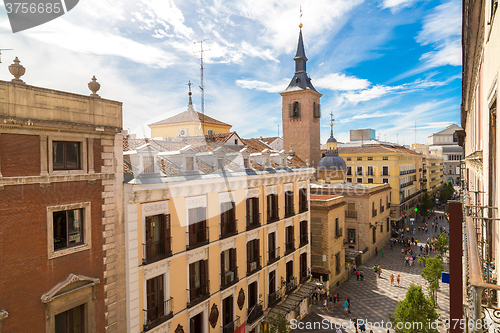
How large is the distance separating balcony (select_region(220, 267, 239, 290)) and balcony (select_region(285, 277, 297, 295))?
639 cm

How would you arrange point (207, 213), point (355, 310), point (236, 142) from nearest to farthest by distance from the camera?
point (207, 213), point (236, 142), point (355, 310)

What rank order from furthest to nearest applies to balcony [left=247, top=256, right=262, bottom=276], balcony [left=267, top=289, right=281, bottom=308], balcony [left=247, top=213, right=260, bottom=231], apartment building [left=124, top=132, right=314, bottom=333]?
balcony [left=267, top=289, right=281, bottom=308]
balcony [left=247, top=213, right=260, bottom=231]
balcony [left=247, top=256, right=262, bottom=276]
apartment building [left=124, top=132, right=314, bottom=333]

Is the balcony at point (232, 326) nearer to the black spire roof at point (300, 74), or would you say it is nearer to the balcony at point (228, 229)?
the balcony at point (228, 229)

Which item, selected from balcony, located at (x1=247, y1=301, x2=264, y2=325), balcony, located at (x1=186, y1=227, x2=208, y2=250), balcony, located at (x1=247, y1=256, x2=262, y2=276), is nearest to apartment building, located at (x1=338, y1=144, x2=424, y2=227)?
balcony, located at (x1=247, y1=256, x2=262, y2=276)

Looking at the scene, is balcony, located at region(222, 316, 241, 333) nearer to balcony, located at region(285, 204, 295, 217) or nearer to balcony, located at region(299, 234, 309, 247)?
balcony, located at region(285, 204, 295, 217)

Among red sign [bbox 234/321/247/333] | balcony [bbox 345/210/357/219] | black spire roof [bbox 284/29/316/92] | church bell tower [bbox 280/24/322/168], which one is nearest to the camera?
red sign [bbox 234/321/247/333]

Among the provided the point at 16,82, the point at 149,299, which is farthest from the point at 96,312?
the point at 16,82

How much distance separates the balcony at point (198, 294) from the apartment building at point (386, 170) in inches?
1834

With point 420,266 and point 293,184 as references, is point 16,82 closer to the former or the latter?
point 293,184

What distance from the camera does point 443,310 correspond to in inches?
1084

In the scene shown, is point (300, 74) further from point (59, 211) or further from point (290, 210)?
point (59, 211)

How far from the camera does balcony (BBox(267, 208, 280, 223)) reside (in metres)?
22.1

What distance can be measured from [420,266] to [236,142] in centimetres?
2916

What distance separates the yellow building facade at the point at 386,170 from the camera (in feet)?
184
